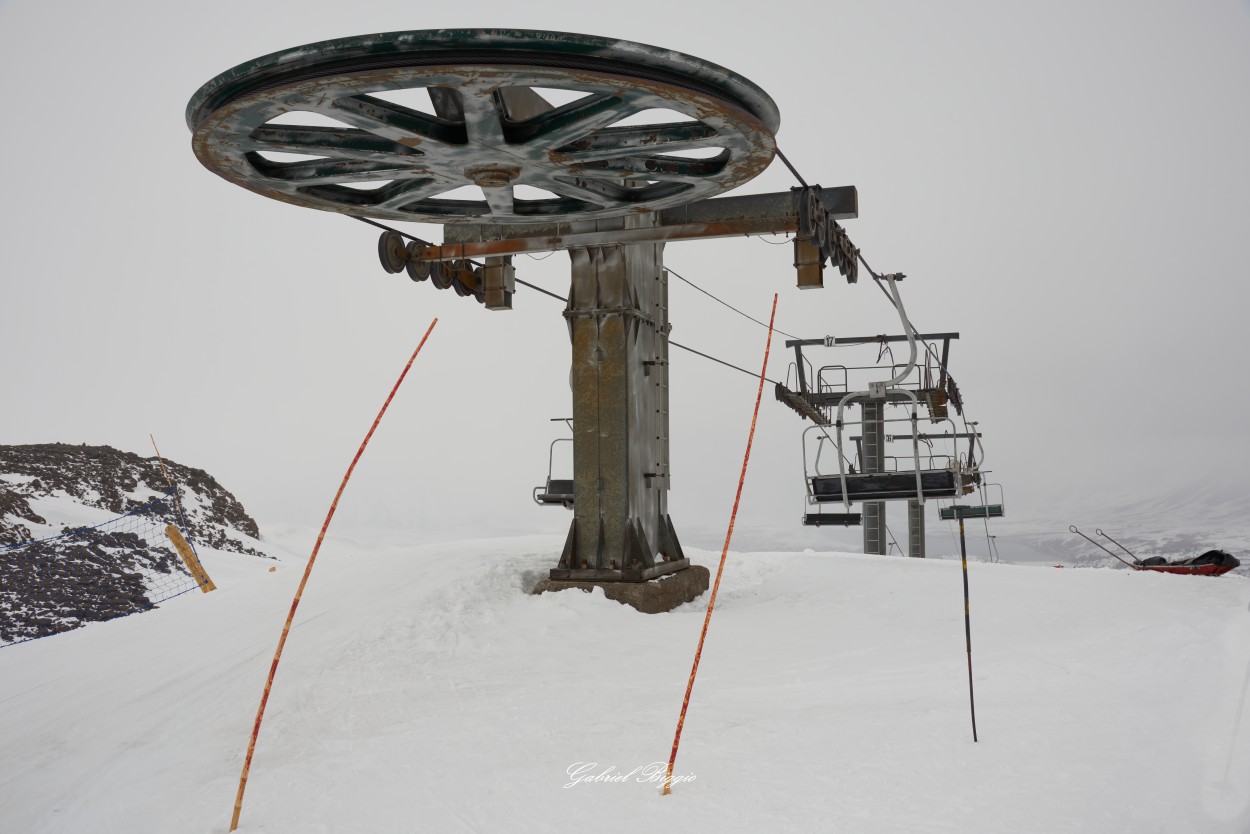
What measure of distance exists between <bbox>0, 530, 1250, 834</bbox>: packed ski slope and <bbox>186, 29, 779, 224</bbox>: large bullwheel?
3636 millimetres

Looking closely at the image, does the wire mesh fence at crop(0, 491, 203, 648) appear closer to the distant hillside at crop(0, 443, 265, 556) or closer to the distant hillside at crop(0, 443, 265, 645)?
the distant hillside at crop(0, 443, 265, 645)

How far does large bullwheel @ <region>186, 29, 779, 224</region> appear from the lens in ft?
18.7

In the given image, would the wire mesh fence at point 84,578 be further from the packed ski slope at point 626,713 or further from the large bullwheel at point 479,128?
the large bullwheel at point 479,128

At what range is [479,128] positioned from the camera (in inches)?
257

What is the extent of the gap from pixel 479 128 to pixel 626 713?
3.88m

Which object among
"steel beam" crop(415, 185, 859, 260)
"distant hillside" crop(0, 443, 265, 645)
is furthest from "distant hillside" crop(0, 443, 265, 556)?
"steel beam" crop(415, 185, 859, 260)

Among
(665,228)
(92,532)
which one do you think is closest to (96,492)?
(92,532)

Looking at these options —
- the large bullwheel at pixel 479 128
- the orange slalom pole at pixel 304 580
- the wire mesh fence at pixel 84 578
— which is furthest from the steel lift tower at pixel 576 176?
the wire mesh fence at pixel 84 578

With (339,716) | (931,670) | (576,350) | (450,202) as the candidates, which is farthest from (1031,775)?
(576,350)

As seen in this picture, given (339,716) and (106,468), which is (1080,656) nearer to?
(339,716)

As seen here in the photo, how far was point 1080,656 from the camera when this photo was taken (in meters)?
8.53

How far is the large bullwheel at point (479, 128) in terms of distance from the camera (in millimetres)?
5691

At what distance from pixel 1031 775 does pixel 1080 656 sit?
3.20 m

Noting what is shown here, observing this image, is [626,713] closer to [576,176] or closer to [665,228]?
[576,176]
